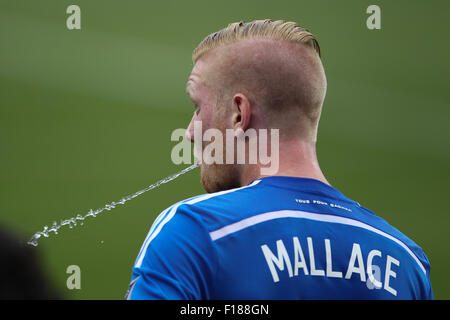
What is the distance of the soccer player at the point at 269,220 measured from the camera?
621 mm

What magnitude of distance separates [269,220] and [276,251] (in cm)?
4

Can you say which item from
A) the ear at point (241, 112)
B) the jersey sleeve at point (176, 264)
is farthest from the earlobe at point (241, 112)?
the jersey sleeve at point (176, 264)

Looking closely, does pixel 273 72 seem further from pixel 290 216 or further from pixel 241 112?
pixel 290 216

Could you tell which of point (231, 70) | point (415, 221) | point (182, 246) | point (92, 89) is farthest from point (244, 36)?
point (415, 221)

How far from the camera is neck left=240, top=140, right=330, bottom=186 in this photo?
2.54 ft

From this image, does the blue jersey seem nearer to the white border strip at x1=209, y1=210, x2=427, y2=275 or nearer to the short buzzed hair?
the white border strip at x1=209, y1=210, x2=427, y2=275

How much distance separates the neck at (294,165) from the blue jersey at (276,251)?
17 millimetres

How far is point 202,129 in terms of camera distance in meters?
0.87

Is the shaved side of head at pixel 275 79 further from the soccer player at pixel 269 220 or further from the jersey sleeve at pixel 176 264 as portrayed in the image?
the jersey sleeve at pixel 176 264

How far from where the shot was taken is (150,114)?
10.7 feet

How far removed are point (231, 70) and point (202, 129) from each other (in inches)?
4.0

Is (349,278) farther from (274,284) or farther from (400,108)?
(400,108)
